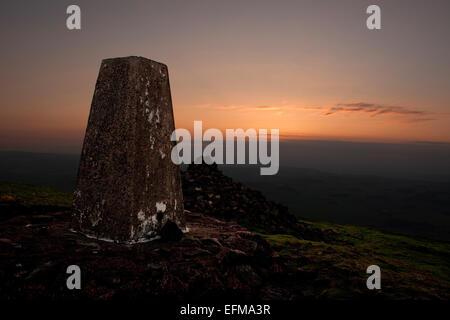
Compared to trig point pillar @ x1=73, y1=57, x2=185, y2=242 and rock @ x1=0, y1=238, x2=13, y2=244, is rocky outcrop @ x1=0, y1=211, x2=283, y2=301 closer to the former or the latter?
rock @ x1=0, y1=238, x2=13, y2=244

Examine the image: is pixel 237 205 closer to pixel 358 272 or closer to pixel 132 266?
pixel 358 272

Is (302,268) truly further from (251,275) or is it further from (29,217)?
(29,217)

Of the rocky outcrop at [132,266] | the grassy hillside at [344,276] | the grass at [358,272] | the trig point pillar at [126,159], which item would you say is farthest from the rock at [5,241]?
the grass at [358,272]

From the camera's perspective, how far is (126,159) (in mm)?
5309

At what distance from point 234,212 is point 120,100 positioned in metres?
8.93

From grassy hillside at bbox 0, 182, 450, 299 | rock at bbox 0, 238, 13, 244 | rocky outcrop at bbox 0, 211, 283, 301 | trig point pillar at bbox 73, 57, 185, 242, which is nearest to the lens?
rocky outcrop at bbox 0, 211, 283, 301

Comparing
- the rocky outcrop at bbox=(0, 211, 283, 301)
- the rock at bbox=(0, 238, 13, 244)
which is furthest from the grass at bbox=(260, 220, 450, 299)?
the rock at bbox=(0, 238, 13, 244)

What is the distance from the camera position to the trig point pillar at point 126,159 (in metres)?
5.30

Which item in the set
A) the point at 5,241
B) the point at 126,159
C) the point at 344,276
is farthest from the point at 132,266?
the point at 344,276

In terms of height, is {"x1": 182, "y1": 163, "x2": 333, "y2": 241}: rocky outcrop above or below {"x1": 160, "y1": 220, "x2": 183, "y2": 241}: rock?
below

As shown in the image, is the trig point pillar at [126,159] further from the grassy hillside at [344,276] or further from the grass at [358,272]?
the grass at [358,272]

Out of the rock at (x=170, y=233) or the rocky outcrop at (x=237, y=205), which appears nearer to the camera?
the rock at (x=170, y=233)

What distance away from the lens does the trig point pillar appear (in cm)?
530

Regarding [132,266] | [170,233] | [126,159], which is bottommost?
[132,266]
